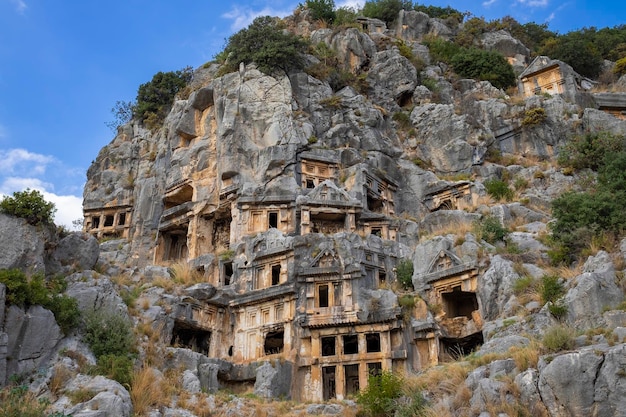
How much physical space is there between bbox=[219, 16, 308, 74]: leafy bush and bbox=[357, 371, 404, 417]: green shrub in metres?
→ 31.9

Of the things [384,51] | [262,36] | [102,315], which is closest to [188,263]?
[102,315]

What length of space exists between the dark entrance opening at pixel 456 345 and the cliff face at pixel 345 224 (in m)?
0.09

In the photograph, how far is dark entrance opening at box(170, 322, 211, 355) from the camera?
103ft

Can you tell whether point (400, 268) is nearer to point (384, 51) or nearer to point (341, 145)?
point (341, 145)

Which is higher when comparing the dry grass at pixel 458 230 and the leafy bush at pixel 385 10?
the leafy bush at pixel 385 10

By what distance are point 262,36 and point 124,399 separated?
120 feet

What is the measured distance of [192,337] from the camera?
107 ft

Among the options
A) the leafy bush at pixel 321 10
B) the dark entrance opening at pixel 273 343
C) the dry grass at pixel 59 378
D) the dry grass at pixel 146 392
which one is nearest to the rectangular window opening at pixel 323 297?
the dark entrance opening at pixel 273 343

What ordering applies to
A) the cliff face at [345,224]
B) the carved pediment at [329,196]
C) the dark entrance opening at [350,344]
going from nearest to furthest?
1. the cliff face at [345,224]
2. the dark entrance opening at [350,344]
3. the carved pediment at [329,196]

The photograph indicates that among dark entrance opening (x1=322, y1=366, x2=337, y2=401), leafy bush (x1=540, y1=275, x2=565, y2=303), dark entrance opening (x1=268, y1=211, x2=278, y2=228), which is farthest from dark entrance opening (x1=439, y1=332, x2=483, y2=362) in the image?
dark entrance opening (x1=268, y1=211, x2=278, y2=228)

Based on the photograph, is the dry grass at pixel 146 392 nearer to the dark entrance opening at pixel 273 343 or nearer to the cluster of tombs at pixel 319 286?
the cluster of tombs at pixel 319 286

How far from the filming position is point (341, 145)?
44.1 meters

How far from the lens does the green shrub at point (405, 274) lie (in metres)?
33.0

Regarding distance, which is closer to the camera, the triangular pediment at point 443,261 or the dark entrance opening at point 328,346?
the triangular pediment at point 443,261
